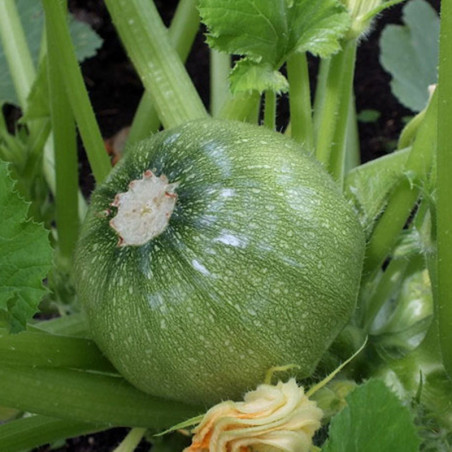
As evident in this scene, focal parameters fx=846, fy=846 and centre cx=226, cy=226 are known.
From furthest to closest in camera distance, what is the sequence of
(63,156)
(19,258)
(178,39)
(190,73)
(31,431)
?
(190,73)
(178,39)
(63,156)
(31,431)
(19,258)

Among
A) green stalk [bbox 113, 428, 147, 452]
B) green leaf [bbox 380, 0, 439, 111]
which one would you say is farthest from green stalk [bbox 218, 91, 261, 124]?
green leaf [bbox 380, 0, 439, 111]

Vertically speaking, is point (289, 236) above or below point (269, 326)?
above

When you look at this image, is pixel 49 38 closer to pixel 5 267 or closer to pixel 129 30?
pixel 129 30

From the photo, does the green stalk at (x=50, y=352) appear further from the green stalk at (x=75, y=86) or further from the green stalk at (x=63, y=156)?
the green stalk at (x=63, y=156)

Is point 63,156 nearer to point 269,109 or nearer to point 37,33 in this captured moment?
point 269,109

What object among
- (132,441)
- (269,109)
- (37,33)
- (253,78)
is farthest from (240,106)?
(37,33)

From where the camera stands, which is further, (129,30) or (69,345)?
(129,30)

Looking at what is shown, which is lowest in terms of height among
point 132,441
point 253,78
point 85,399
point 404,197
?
point 132,441

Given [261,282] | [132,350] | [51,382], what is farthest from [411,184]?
[51,382]

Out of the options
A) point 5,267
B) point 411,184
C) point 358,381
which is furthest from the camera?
point 358,381
